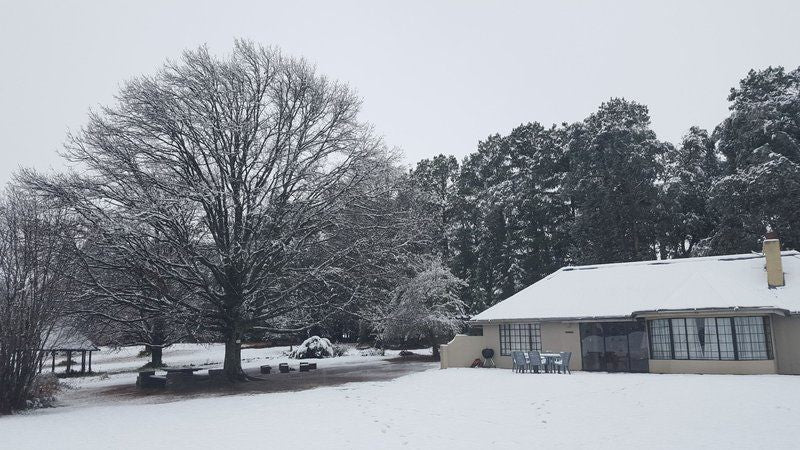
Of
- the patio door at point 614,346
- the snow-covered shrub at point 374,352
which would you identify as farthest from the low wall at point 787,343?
the snow-covered shrub at point 374,352

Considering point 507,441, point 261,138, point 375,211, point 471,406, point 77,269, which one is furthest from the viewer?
point 375,211

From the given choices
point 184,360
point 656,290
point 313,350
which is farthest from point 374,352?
point 656,290

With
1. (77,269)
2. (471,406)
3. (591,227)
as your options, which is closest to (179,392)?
(77,269)

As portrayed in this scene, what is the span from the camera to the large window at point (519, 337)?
88.8ft

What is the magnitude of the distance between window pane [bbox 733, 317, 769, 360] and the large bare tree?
1655 cm

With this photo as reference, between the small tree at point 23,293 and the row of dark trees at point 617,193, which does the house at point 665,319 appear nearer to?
the row of dark trees at point 617,193

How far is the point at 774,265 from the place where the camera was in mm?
22953

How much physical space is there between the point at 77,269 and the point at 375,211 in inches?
537

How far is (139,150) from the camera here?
24016 mm

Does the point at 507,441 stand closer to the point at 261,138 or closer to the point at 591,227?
the point at 261,138

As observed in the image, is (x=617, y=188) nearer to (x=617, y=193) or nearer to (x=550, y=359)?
(x=617, y=193)

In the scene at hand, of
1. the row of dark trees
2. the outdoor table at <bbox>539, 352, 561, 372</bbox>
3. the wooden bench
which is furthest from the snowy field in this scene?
the outdoor table at <bbox>539, 352, 561, 372</bbox>

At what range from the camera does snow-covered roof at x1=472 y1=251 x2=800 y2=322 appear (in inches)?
890

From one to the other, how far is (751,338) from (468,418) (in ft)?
46.6
